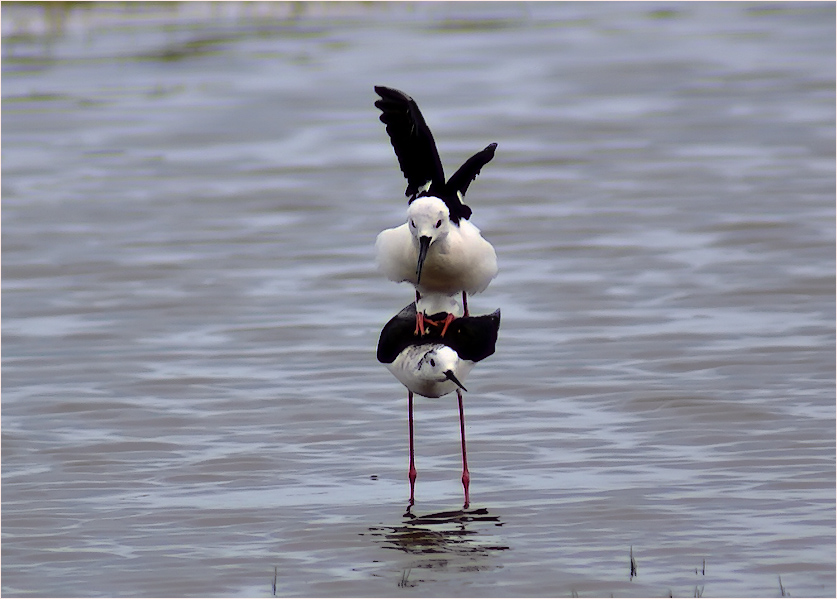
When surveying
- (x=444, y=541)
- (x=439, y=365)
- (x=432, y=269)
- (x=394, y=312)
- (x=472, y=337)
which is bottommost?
(x=444, y=541)

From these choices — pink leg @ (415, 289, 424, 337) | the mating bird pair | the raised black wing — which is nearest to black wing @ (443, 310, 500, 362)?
the mating bird pair

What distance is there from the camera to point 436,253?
26.2ft

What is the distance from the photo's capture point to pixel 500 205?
16.6 meters

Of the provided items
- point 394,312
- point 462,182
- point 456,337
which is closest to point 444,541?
point 456,337

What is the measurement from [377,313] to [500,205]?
4.16 m

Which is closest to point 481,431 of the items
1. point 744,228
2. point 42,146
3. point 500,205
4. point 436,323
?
point 436,323

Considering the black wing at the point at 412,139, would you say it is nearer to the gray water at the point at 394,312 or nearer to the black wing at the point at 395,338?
the black wing at the point at 395,338

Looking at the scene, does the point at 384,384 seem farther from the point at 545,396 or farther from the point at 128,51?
the point at 128,51

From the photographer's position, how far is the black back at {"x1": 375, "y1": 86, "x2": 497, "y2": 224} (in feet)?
26.7

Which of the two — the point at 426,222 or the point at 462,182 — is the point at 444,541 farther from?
the point at 462,182

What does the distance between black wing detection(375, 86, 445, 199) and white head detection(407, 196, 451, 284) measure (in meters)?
0.32

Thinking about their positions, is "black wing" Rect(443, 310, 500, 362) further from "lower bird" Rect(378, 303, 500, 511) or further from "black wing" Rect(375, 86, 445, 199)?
"black wing" Rect(375, 86, 445, 199)

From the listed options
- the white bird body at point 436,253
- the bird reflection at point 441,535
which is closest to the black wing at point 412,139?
the white bird body at point 436,253

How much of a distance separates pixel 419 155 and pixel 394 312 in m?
4.66
